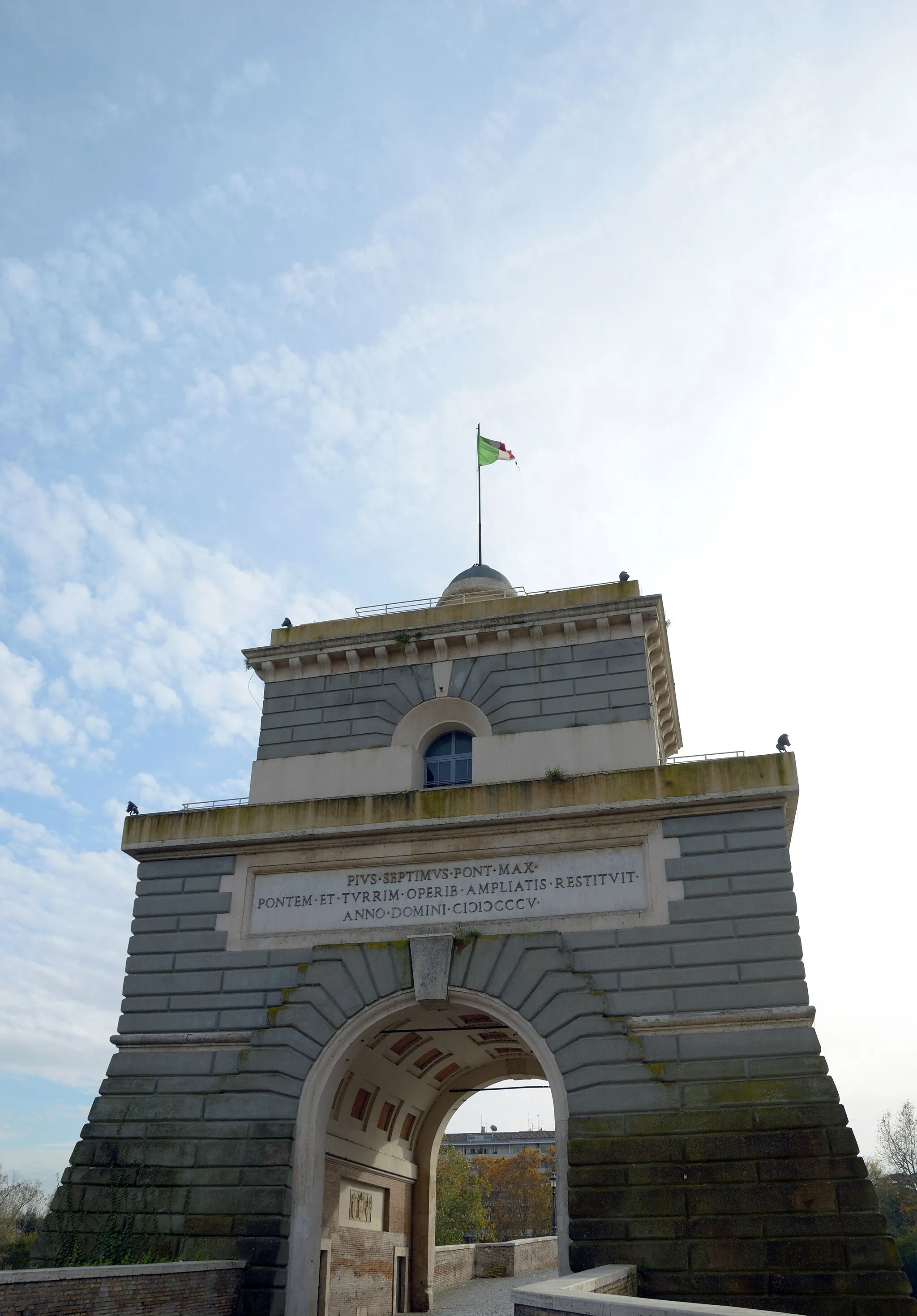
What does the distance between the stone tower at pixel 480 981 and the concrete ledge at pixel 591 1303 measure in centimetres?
376

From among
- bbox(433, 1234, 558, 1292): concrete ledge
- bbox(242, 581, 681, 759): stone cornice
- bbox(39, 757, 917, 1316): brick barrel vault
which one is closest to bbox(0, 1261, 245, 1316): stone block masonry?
bbox(39, 757, 917, 1316): brick barrel vault

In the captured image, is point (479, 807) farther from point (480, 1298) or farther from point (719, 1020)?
point (480, 1298)

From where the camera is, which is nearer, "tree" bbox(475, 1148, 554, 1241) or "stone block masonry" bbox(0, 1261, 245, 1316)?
"stone block masonry" bbox(0, 1261, 245, 1316)

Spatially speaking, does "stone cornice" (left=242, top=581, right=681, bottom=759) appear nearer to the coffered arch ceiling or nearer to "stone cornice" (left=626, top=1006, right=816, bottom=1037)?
"stone cornice" (left=626, top=1006, right=816, bottom=1037)

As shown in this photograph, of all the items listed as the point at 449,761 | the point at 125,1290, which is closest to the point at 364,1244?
the point at 125,1290

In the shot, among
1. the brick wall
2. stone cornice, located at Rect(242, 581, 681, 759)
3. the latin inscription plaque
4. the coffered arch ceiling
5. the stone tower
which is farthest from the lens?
stone cornice, located at Rect(242, 581, 681, 759)

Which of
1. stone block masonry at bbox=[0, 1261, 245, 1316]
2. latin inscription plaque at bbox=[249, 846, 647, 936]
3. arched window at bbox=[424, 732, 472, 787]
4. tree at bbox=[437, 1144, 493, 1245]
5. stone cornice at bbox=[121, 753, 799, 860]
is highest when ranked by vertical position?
arched window at bbox=[424, 732, 472, 787]

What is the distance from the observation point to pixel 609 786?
19.2 meters

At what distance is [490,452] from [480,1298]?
884 inches

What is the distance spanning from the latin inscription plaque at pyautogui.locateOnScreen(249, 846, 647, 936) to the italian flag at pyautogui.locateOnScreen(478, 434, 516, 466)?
13825 mm

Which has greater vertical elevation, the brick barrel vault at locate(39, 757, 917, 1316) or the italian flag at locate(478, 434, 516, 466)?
the italian flag at locate(478, 434, 516, 466)

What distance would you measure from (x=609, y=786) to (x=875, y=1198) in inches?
298

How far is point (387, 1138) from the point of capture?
2312 centimetres

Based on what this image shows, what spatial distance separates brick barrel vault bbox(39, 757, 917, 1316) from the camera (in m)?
15.4
